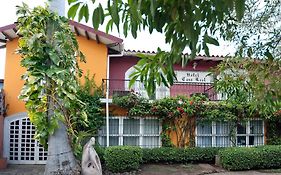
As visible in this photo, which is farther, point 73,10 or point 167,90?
point 167,90

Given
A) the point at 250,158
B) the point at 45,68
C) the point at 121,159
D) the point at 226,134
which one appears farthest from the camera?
the point at 226,134

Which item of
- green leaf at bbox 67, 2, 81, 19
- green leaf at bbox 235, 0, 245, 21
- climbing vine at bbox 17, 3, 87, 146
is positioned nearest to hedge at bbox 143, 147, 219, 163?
climbing vine at bbox 17, 3, 87, 146

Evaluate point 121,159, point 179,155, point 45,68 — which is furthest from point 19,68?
point 179,155

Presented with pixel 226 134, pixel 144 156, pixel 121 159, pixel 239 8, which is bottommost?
pixel 144 156

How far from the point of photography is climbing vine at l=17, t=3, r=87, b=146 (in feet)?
33.8

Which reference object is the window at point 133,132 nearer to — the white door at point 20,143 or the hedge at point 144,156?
the hedge at point 144,156

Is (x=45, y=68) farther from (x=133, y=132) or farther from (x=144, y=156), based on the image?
(x=133, y=132)

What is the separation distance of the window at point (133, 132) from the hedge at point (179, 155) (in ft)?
3.86

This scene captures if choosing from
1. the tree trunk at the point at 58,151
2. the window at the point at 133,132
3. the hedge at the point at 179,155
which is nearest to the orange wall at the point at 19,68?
the window at the point at 133,132

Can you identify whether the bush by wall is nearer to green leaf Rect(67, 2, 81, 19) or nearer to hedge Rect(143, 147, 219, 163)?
hedge Rect(143, 147, 219, 163)

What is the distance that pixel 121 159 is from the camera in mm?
13492

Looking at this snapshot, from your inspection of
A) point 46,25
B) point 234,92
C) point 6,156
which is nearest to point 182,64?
point 234,92

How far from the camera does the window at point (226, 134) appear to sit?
56.4 feet

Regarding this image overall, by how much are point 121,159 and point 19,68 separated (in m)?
7.36
